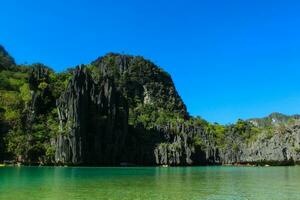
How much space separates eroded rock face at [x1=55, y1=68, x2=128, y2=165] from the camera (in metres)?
130

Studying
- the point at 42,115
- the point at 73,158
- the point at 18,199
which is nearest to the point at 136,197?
the point at 18,199

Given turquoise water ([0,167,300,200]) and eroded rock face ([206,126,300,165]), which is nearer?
turquoise water ([0,167,300,200])

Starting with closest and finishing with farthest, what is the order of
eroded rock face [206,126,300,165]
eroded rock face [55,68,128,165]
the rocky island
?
eroded rock face [55,68,128,165] → the rocky island → eroded rock face [206,126,300,165]

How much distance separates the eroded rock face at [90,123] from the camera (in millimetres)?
130125

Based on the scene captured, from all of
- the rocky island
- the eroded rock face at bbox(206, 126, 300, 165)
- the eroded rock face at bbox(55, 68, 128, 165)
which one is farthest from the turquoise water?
the eroded rock face at bbox(206, 126, 300, 165)

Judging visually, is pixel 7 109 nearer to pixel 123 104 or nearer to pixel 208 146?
pixel 123 104

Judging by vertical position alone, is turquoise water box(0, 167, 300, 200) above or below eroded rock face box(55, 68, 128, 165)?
below

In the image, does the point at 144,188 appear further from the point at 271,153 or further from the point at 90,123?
the point at 271,153

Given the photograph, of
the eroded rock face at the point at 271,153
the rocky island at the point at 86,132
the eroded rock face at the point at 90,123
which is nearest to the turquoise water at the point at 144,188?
the eroded rock face at the point at 90,123

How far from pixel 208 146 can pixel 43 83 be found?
271ft

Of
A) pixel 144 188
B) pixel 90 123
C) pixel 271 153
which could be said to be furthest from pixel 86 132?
pixel 144 188

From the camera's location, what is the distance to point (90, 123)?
143m

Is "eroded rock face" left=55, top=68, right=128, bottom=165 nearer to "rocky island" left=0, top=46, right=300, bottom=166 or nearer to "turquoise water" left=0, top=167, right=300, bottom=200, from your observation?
"rocky island" left=0, top=46, right=300, bottom=166

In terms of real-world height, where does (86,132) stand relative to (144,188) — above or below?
above
